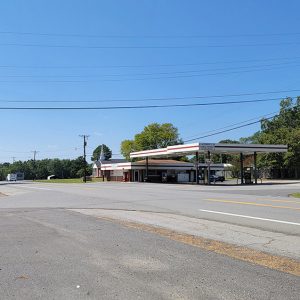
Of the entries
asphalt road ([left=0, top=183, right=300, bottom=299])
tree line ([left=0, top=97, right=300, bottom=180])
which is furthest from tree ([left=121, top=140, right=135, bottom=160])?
asphalt road ([left=0, top=183, right=300, bottom=299])

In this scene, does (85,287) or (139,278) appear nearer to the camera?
(85,287)

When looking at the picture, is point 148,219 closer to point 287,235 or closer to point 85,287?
point 287,235

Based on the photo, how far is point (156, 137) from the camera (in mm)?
123562

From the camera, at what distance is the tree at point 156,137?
123688 mm

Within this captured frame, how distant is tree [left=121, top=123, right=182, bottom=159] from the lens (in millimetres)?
123688

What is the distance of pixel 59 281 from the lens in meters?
6.65

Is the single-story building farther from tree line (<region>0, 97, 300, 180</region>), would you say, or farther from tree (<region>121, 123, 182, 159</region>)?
tree (<region>121, 123, 182, 159</region>)

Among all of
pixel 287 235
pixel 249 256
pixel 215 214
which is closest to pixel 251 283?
pixel 249 256

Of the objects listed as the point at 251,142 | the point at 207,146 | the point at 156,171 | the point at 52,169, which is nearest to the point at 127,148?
the point at 251,142

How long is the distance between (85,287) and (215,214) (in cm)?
1143

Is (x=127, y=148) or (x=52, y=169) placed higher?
(x=127, y=148)

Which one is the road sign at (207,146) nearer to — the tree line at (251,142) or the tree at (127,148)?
the tree line at (251,142)

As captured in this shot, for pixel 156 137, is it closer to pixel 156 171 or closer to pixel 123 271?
pixel 156 171

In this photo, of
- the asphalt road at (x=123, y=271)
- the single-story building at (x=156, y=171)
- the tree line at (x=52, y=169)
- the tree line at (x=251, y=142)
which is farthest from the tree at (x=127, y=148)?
the asphalt road at (x=123, y=271)
